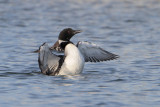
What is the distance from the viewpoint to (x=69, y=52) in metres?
9.63

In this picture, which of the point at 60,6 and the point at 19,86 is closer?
the point at 19,86

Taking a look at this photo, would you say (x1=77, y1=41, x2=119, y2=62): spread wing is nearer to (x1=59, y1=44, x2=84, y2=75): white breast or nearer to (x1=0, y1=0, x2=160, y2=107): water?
(x1=0, y1=0, x2=160, y2=107): water

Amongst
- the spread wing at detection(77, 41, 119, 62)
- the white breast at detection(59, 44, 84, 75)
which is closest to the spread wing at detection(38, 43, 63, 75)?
the white breast at detection(59, 44, 84, 75)

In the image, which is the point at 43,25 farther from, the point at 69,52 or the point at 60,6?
the point at 69,52

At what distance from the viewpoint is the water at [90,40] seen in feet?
25.9

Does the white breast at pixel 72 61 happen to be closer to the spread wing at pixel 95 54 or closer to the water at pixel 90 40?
the water at pixel 90 40

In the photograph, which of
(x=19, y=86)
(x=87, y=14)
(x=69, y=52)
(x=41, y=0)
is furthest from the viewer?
(x=41, y=0)

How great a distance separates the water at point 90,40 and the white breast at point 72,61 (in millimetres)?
177

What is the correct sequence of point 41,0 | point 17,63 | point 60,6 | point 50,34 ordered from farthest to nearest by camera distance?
point 41,0 < point 60,6 < point 50,34 < point 17,63

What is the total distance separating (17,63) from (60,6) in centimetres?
1170

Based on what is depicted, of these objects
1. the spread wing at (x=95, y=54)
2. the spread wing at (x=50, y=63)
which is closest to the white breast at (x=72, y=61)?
the spread wing at (x=50, y=63)

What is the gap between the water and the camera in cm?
789

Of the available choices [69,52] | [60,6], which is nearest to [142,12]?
[60,6]

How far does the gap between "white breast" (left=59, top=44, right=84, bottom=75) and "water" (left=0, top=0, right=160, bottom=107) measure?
0.58 ft
